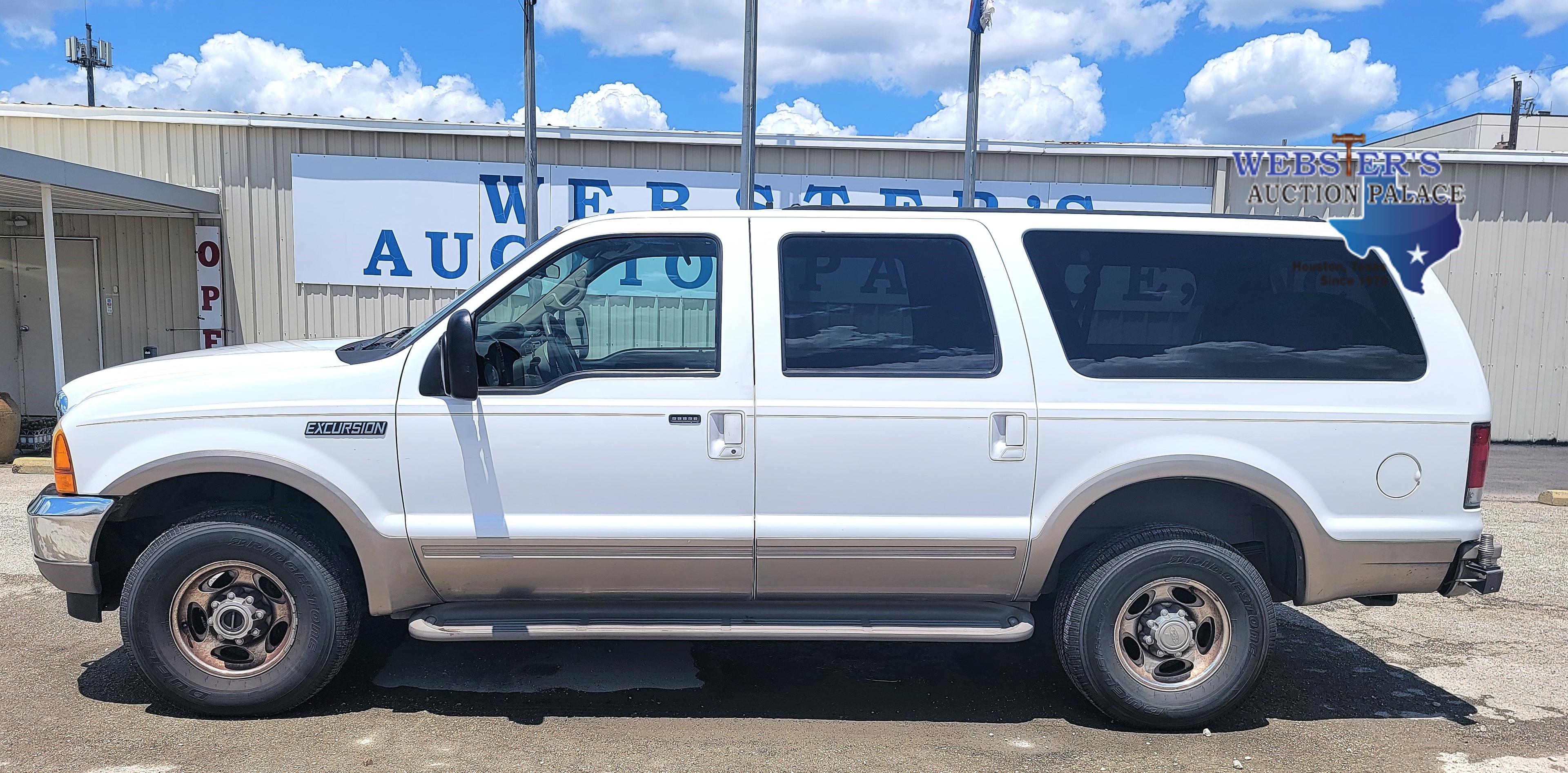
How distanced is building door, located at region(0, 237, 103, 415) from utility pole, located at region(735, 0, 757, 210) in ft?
26.4

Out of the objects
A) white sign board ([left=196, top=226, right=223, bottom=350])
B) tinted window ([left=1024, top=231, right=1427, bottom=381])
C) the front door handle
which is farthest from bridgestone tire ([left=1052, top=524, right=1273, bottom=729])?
white sign board ([left=196, top=226, right=223, bottom=350])

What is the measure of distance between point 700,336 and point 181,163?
10077 mm

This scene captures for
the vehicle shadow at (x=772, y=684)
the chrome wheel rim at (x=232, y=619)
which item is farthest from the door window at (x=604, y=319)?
the vehicle shadow at (x=772, y=684)

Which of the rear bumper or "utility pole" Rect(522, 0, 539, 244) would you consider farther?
"utility pole" Rect(522, 0, 539, 244)

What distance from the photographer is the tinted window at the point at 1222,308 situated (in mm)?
3756

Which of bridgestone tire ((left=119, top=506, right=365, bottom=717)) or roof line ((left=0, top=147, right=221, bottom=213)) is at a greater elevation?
roof line ((left=0, top=147, right=221, bottom=213))

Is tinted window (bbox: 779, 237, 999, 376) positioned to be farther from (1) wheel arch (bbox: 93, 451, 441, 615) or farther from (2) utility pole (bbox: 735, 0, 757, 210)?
(2) utility pole (bbox: 735, 0, 757, 210)

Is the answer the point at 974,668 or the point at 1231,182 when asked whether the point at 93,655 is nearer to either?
the point at 974,668

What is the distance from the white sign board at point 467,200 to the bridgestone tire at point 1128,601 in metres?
7.71

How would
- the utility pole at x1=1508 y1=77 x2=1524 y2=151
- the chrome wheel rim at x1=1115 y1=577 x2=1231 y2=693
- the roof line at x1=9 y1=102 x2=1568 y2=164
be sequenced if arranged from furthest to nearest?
the utility pole at x1=1508 y1=77 x2=1524 y2=151, the roof line at x1=9 y1=102 x2=1568 y2=164, the chrome wheel rim at x1=1115 y1=577 x2=1231 y2=693

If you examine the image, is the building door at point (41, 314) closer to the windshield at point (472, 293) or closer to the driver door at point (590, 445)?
the windshield at point (472, 293)

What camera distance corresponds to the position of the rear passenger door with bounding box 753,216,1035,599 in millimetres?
3678

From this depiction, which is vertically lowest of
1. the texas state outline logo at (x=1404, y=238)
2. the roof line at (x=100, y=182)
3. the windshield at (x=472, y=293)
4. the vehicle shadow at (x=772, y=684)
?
the vehicle shadow at (x=772, y=684)

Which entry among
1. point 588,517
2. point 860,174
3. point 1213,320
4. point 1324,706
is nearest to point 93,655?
point 588,517
